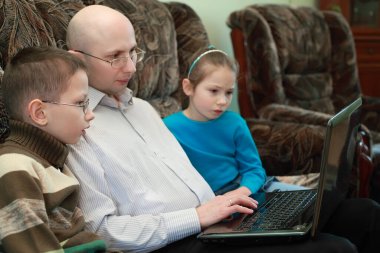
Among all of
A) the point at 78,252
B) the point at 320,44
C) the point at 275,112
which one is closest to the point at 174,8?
the point at 275,112

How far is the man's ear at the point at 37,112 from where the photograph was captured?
111cm

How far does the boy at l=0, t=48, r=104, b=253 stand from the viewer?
3.19 ft

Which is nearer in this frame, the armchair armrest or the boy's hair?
the boy's hair

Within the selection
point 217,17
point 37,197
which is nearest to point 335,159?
point 37,197

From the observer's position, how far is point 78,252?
1030 millimetres

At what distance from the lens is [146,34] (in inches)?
77.5

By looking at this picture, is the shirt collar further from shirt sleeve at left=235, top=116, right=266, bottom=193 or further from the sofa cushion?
shirt sleeve at left=235, top=116, right=266, bottom=193

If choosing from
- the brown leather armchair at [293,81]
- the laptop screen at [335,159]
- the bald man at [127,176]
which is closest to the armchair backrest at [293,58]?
the brown leather armchair at [293,81]

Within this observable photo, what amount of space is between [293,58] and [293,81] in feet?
0.42

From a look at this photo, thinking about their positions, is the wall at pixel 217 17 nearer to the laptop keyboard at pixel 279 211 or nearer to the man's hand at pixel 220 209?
the laptop keyboard at pixel 279 211

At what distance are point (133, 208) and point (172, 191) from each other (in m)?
0.14

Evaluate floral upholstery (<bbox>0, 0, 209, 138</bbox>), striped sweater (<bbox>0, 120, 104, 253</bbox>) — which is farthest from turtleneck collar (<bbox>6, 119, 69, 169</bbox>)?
floral upholstery (<bbox>0, 0, 209, 138</bbox>)

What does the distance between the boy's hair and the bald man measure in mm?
159

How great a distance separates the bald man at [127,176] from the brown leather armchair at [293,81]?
793 mm
